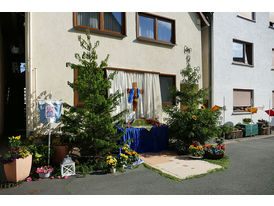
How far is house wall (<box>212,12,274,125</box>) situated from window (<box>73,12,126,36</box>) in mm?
5179

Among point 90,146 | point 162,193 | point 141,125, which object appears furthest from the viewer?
point 141,125

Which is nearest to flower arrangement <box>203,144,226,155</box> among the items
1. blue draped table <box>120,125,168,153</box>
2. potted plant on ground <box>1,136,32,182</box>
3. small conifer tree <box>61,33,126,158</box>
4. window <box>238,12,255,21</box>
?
blue draped table <box>120,125,168,153</box>

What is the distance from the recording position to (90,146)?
5.38m

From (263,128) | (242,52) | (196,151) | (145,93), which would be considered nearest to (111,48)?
(145,93)

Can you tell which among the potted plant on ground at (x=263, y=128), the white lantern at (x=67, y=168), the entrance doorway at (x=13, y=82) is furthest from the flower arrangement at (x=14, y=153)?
the potted plant on ground at (x=263, y=128)

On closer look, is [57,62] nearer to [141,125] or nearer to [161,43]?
[141,125]

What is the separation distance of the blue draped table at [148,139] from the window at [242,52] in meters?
7.33

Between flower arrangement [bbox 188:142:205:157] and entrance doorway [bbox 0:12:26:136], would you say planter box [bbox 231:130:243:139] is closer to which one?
flower arrangement [bbox 188:142:205:157]

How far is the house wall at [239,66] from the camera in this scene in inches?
404

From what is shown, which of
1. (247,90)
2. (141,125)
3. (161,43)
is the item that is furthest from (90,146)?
(247,90)

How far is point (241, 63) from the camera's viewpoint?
1111cm

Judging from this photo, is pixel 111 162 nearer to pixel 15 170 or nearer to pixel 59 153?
pixel 59 153

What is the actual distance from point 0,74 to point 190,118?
8607mm

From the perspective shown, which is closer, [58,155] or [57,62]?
[58,155]
